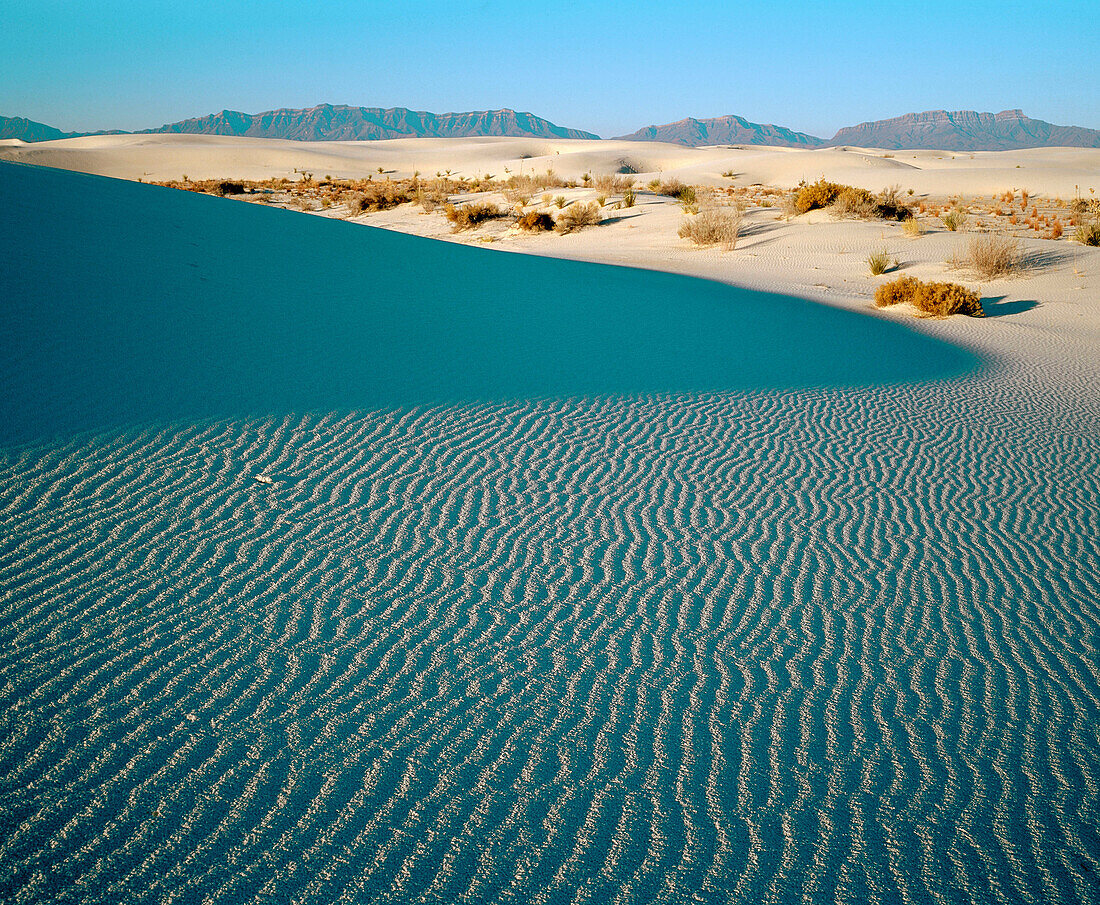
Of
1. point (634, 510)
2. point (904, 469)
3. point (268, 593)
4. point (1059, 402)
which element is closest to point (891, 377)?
point (1059, 402)

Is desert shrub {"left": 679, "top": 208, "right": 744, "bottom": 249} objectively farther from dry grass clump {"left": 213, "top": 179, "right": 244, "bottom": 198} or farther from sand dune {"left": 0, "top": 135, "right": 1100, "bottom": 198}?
sand dune {"left": 0, "top": 135, "right": 1100, "bottom": 198}

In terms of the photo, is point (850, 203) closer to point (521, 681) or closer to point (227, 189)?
point (227, 189)

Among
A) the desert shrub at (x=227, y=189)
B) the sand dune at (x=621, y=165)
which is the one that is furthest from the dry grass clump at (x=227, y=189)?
the sand dune at (x=621, y=165)

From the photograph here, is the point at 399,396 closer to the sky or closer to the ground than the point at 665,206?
closer to the ground

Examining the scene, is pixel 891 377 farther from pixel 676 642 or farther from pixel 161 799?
pixel 161 799

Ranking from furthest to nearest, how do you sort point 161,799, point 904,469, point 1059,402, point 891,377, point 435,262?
point 435,262
point 891,377
point 1059,402
point 904,469
point 161,799

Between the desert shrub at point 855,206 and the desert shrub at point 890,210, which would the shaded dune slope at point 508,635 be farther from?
the desert shrub at point 890,210
